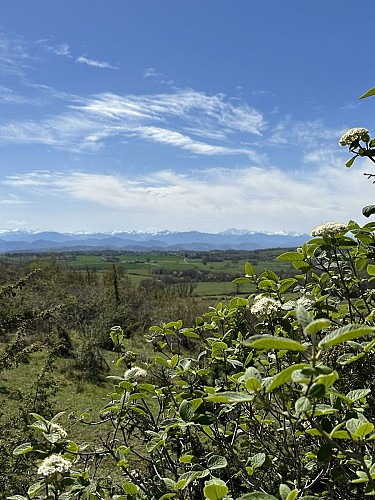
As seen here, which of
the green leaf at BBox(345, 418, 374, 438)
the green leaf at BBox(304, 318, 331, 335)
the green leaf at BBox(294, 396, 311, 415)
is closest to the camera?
the green leaf at BBox(304, 318, 331, 335)

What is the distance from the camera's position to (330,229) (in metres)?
2.42

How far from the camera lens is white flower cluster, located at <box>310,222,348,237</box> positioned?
238cm

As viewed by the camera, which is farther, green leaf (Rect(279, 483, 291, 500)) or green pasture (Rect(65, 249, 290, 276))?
green pasture (Rect(65, 249, 290, 276))

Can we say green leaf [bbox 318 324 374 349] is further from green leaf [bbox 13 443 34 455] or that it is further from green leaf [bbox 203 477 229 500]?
green leaf [bbox 13 443 34 455]

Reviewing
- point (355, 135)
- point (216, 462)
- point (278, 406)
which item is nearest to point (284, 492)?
point (216, 462)

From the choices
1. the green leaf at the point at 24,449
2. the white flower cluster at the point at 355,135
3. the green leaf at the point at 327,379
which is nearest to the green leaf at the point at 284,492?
the green leaf at the point at 327,379

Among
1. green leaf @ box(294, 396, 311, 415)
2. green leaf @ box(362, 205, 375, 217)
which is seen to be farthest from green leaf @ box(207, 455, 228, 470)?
green leaf @ box(362, 205, 375, 217)

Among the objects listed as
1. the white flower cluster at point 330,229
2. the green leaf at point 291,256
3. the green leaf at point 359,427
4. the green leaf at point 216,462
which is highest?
the white flower cluster at point 330,229

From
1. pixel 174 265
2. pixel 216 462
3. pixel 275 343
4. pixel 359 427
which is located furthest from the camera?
pixel 174 265

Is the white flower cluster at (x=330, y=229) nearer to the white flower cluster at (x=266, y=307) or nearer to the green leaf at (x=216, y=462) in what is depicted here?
the white flower cluster at (x=266, y=307)

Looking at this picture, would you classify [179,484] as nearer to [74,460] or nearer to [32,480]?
[74,460]

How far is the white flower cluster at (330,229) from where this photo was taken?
238 centimetres

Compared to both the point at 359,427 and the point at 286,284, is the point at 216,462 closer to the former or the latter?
the point at 359,427

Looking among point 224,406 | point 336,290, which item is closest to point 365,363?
point 336,290
